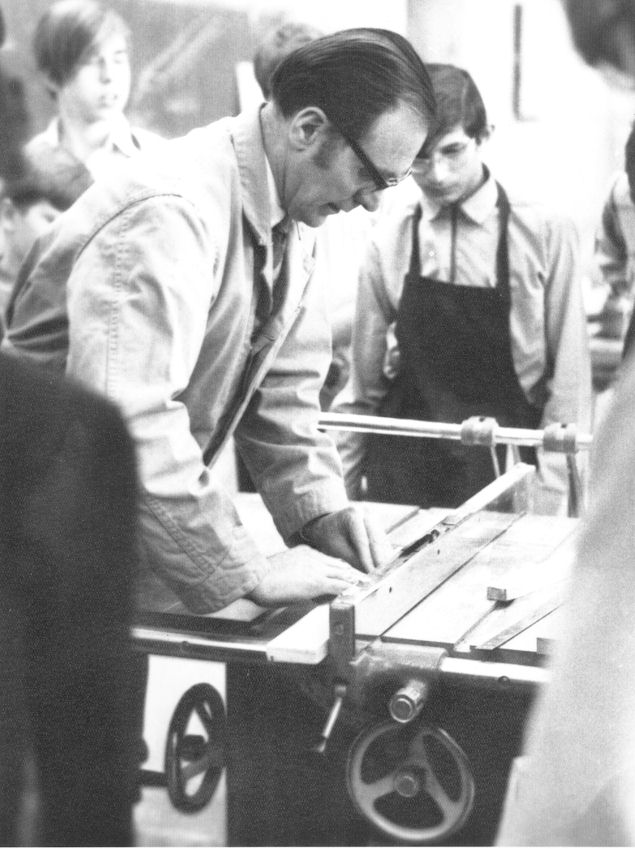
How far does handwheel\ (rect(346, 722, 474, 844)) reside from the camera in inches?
45.1

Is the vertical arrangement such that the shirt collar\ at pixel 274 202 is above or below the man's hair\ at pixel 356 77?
below

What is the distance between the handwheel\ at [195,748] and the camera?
128 centimetres

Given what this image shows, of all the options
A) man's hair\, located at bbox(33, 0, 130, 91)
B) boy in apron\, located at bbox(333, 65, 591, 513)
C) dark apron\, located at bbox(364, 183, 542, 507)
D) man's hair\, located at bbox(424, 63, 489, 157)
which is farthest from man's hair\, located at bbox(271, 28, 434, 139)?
dark apron\, located at bbox(364, 183, 542, 507)

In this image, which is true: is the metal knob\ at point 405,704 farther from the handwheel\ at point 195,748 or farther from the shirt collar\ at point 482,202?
the shirt collar\ at point 482,202

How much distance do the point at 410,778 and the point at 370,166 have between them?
626 mm

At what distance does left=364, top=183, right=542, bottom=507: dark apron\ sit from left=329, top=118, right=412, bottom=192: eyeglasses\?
689 mm

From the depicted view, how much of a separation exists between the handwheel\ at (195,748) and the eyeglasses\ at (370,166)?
1.85 feet

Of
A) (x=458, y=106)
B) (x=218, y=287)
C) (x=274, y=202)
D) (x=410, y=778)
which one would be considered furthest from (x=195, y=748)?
(x=458, y=106)

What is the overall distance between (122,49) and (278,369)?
42cm

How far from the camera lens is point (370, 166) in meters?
1.36

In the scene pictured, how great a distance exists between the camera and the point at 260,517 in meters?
1.72

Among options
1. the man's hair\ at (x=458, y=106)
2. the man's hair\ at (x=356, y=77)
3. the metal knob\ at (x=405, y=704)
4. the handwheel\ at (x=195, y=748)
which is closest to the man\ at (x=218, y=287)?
the man's hair\ at (x=356, y=77)

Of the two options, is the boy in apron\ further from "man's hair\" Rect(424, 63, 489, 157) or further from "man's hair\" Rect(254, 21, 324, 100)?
"man's hair\" Rect(254, 21, 324, 100)

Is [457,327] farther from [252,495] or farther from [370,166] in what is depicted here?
[370,166]
